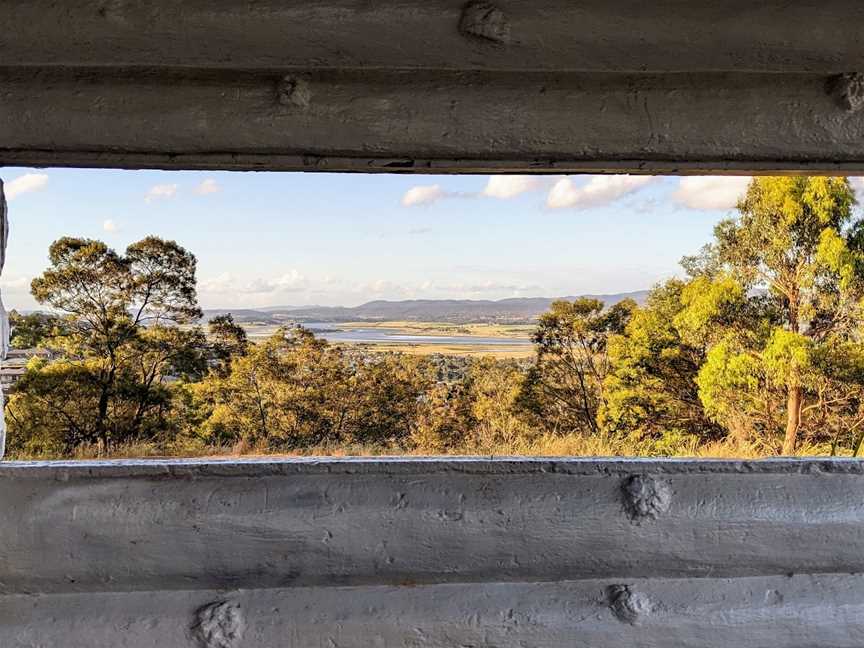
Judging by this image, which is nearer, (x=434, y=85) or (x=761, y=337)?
(x=434, y=85)

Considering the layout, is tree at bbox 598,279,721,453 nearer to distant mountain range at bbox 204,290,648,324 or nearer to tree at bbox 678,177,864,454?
tree at bbox 678,177,864,454

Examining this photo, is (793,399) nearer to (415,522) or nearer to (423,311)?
(423,311)

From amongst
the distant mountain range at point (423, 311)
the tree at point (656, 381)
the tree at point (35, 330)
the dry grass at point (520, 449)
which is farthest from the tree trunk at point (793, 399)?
the tree at point (35, 330)

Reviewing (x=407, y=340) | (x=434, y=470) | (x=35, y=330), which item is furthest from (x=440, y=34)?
(x=35, y=330)

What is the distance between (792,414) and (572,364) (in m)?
2.38

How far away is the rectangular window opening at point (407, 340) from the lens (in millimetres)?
6832

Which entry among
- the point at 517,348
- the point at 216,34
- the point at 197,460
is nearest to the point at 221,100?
the point at 216,34

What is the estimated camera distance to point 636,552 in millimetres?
1144

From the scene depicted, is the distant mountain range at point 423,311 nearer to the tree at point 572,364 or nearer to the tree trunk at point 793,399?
the tree at point 572,364

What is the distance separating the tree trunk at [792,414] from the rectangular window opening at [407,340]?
0.02 m

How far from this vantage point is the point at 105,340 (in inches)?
269

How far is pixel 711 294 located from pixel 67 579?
24.9ft

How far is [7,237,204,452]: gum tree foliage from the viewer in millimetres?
6699

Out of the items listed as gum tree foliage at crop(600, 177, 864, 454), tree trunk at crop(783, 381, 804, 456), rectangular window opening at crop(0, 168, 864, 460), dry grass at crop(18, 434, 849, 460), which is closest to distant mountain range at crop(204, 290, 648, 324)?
rectangular window opening at crop(0, 168, 864, 460)
